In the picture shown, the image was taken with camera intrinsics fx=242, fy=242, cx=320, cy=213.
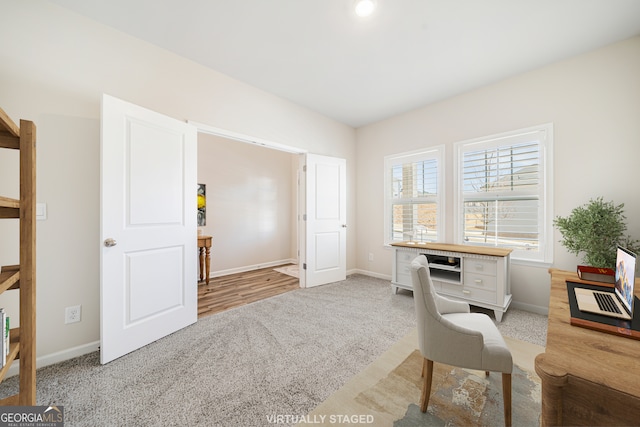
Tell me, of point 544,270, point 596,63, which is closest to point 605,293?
point 544,270

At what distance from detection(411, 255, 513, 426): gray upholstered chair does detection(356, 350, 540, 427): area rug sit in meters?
0.11

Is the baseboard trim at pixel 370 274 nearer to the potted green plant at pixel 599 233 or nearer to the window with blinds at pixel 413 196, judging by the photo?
the window with blinds at pixel 413 196

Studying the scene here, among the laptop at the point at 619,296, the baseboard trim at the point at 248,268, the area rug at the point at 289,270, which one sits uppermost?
the laptop at the point at 619,296

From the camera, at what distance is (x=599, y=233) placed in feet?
6.99

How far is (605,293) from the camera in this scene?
1365 mm

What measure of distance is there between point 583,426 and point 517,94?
3.36 metres

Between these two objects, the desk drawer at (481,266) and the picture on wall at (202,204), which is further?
the picture on wall at (202,204)

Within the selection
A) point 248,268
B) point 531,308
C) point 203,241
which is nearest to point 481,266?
point 531,308

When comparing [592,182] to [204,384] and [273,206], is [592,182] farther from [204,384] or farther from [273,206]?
[273,206]

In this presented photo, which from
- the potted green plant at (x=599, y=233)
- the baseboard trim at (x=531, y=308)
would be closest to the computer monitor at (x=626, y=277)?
the potted green plant at (x=599, y=233)

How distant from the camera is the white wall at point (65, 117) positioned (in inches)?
69.2

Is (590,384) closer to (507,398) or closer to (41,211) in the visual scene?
(507,398)

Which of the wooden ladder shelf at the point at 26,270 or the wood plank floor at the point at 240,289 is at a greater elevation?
the wooden ladder shelf at the point at 26,270

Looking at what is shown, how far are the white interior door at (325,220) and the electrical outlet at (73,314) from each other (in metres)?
2.42
